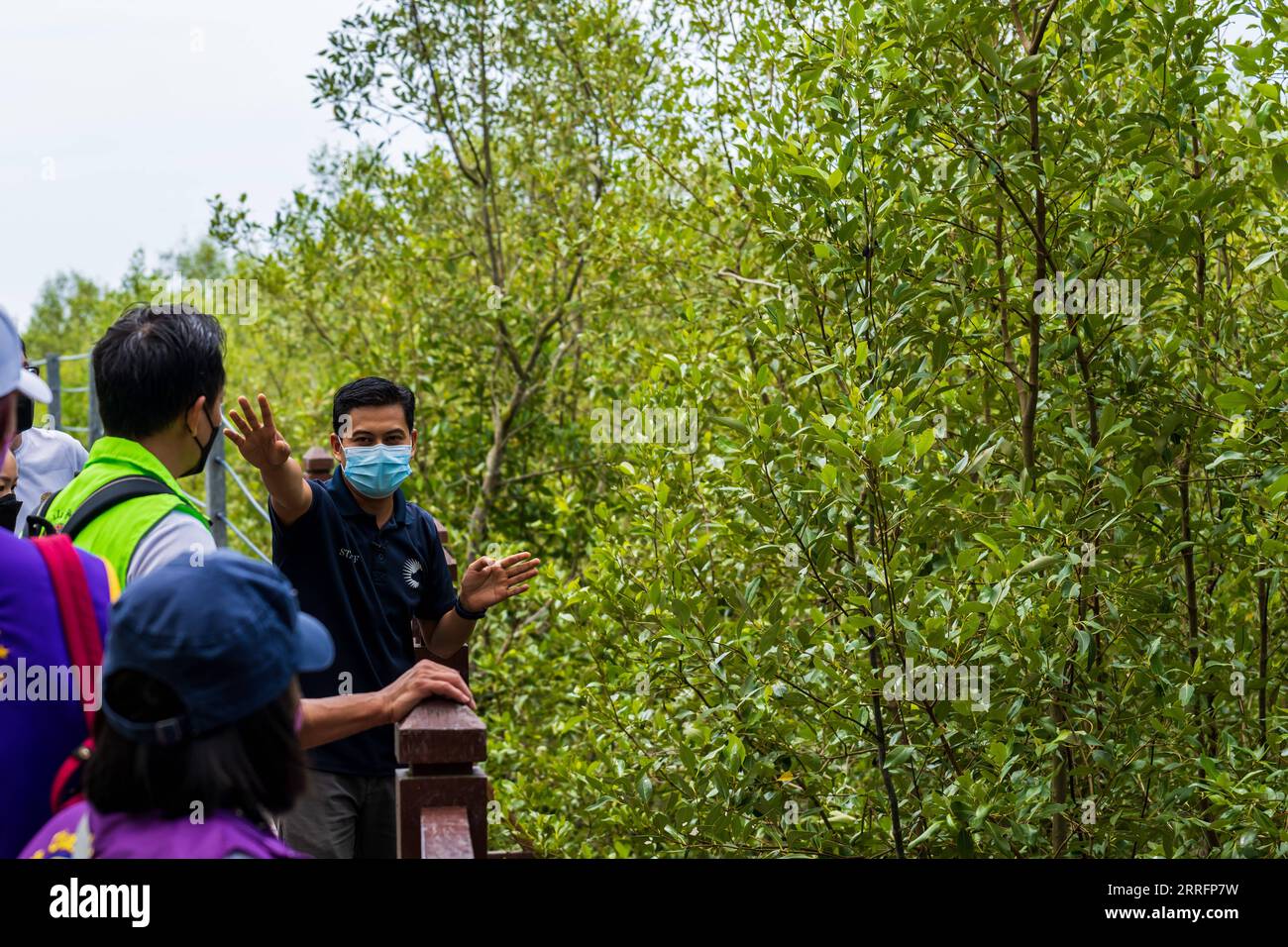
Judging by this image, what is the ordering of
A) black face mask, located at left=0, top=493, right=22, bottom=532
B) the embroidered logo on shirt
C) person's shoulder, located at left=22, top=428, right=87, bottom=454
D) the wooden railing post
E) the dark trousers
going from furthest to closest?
person's shoulder, located at left=22, top=428, right=87, bottom=454 → black face mask, located at left=0, top=493, right=22, bottom=532 → the embroidered logo on shirt → the dark trousers → the wooden railing post

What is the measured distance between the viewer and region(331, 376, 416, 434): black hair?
4082mm

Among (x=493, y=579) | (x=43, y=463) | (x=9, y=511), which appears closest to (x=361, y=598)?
(x=493, y=579)

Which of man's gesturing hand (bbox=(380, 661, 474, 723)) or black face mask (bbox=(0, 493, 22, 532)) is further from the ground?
black face mask (bbox=(0, 493, 22, 532))

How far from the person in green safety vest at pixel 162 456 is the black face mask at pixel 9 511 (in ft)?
4.78

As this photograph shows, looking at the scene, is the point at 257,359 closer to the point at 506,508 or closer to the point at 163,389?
the point at 506,508

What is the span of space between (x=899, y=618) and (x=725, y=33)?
4443mm

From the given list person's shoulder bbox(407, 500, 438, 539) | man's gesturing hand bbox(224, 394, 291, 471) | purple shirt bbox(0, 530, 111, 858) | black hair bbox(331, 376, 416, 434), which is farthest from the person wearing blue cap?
black hair bbox(331, 376, 416, 434)

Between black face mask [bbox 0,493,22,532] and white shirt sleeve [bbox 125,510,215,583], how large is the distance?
5.83 ft

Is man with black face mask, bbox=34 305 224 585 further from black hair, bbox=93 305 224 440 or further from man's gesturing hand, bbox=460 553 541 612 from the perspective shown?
man's gesturing hand, bbox=460 553 541 612

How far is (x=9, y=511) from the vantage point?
3979 millimetres

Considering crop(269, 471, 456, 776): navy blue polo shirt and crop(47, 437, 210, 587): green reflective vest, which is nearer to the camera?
crop(47, 437, 210, 587): green reflective vest

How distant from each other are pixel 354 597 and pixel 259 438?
63 centimetres

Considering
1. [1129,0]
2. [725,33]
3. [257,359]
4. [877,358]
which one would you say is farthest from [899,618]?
[257,359]

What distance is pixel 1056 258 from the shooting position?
448 centimetres
